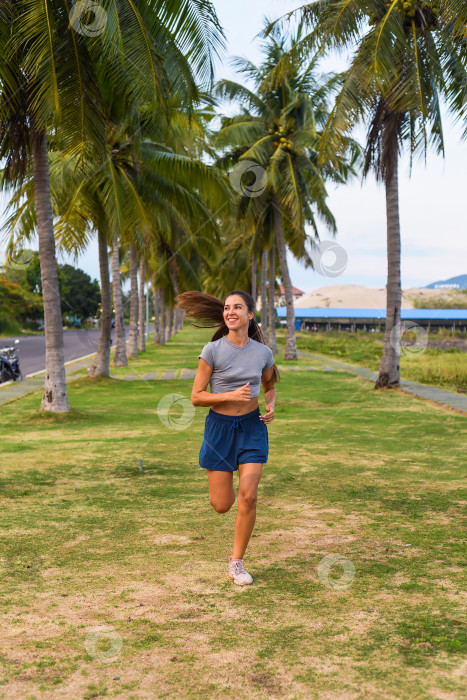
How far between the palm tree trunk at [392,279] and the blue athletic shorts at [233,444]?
13.7m

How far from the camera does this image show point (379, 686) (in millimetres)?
3336

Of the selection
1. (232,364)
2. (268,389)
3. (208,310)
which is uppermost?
(208,310)

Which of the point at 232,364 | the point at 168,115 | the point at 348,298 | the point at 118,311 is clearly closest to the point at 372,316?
the point at 348,298

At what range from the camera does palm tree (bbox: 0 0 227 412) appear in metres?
10.6

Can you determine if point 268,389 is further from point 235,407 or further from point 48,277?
point 48,277

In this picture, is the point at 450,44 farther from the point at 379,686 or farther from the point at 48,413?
the point at 379,686

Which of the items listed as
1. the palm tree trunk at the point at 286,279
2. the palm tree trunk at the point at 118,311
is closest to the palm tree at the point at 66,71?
the palm tree trunk at the point at 118,311

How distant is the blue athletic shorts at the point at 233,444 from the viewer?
4.71m

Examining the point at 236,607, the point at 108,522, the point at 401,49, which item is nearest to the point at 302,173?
the point at 401,49

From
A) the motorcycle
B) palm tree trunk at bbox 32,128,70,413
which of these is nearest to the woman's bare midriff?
palm tree trunk at bbox 32,128,70,413

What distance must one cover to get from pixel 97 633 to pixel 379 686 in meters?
1.49

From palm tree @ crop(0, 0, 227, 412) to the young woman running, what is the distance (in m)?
6.81

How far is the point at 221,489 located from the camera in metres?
4.84

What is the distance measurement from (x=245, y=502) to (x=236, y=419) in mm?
512
